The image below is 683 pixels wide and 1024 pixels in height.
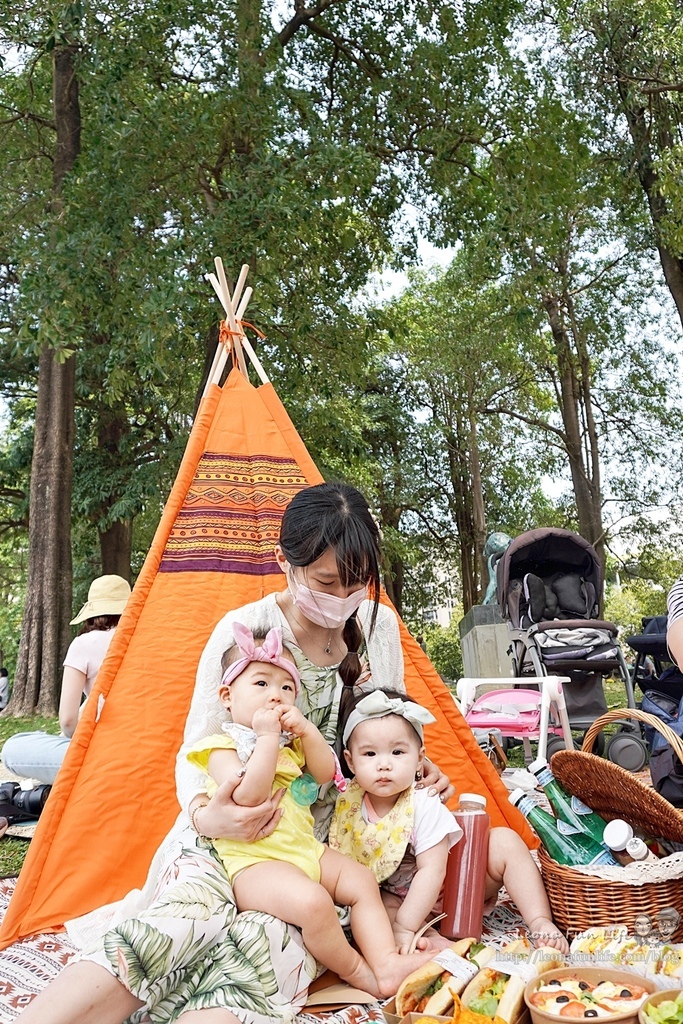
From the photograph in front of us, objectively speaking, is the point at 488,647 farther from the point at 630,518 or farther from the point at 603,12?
the point at 630,518

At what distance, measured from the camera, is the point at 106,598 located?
3.85m

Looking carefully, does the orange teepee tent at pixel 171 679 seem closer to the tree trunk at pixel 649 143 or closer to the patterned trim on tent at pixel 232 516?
the patterned trim on tent at pixel 232 516

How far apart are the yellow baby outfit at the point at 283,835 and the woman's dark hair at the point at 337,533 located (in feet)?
1.43

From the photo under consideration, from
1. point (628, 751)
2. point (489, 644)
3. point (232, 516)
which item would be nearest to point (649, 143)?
point (489, 644)

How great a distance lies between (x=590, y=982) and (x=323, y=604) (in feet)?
3.30

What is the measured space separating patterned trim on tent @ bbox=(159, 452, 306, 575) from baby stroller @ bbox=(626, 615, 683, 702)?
1832mm

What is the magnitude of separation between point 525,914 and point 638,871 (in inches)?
12.7

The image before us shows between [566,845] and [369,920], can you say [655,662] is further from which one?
[369,920]

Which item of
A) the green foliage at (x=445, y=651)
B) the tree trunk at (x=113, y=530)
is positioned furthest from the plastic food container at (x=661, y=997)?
the green foliage at (x=445, y=651)

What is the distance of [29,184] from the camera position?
371 inches

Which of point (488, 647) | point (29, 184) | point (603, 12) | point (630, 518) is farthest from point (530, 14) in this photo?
point (630, 518)

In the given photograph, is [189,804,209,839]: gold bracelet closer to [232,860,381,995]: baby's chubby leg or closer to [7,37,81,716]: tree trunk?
[232,860,381,995]: baby's chubby leg

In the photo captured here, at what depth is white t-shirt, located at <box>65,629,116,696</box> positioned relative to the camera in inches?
141

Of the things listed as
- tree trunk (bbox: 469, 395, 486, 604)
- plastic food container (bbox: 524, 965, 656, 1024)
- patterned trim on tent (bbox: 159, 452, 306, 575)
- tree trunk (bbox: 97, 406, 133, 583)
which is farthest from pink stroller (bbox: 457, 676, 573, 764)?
tree trunk (bbox: 469, 395, 486, 604)
